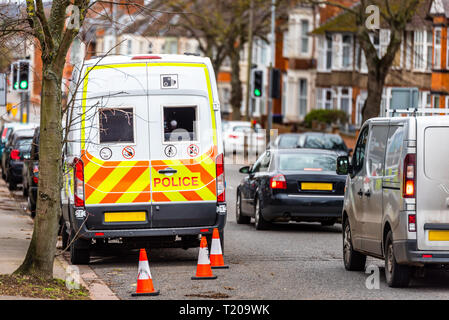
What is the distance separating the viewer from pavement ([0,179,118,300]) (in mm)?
11875

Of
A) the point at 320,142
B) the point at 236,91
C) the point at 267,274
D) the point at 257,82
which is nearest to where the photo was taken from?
the point at 267,274

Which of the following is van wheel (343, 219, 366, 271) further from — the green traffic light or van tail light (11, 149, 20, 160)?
the green traffic light

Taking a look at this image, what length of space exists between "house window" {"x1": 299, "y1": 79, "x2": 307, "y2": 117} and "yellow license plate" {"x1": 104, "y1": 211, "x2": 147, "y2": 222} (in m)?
62.9

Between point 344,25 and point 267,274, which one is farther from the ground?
point 344,25

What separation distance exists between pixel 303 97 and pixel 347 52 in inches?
365

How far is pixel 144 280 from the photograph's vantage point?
A: 11.2m

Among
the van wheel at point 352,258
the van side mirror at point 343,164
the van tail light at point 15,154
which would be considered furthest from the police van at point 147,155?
the van tail light at point 15,154

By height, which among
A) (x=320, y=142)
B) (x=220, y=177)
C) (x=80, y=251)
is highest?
(x=220, y=177)

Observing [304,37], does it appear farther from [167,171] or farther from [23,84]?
[167,171]

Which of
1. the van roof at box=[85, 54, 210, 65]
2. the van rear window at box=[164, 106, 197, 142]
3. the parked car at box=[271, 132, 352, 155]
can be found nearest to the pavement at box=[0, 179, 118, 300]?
the van rear window at box=[164, 106, 197, 142]

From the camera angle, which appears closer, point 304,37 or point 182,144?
point 182,144

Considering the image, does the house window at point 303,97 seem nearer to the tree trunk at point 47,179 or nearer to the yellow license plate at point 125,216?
the yellow license plate at point 125,216

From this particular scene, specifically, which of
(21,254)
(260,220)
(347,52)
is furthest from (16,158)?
(347,52)

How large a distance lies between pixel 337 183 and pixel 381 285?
7644 millimetres
